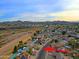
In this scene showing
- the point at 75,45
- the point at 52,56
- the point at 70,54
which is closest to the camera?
the point at 52,56

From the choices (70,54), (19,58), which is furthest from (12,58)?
(70,54)

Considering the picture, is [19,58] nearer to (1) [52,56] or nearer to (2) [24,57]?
(2) [24,57]

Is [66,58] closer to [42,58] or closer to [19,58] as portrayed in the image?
[42,58]

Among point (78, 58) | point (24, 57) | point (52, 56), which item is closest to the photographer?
point (24, 57)

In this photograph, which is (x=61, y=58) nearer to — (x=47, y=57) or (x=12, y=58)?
(x=47, y=57)

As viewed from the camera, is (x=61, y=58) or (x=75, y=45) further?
(x=75, y=45)

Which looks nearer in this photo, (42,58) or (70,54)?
(42,58)

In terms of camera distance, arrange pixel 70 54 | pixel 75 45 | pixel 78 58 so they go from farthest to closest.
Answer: pixel 75 45
pixel 70 54
pixel 78 58

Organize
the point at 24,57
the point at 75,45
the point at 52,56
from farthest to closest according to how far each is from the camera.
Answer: the point at 75,45, the point at 52,56, the point at 24,57

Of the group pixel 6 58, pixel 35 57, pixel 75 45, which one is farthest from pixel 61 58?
pixel 75 45
